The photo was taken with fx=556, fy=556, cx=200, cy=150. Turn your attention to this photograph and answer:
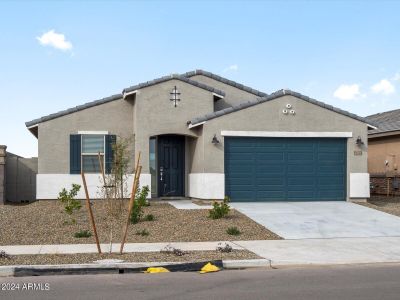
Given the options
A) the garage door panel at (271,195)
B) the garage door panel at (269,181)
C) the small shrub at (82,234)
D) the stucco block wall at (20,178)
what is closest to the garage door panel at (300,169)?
the garage door panel at (269,181)

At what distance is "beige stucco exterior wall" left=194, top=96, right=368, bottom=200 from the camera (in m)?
19.5

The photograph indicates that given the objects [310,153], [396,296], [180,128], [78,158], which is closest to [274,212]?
[310,153]

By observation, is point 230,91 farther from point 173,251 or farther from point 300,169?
point 173,251

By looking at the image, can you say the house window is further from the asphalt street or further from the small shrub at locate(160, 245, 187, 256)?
the asphalt street

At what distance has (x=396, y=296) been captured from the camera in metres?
8.12

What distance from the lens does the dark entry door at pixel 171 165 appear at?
21.7 m

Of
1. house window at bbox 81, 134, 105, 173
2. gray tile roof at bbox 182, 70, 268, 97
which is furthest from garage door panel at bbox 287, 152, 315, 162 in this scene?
house window at bbox 81, 134, 105, 173

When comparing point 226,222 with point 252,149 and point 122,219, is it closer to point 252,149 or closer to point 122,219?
point 122,219

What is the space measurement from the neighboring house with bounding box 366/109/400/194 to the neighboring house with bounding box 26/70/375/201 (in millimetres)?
5308

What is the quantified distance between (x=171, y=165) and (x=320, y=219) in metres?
7.21

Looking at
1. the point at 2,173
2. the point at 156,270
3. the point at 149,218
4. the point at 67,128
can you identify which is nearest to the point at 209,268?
the point at 156,270

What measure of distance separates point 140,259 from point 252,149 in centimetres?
981

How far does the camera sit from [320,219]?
16719mm

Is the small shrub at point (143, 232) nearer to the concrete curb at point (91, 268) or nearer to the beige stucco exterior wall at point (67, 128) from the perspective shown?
the concrete curb at point (91, 268)
